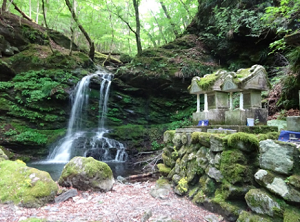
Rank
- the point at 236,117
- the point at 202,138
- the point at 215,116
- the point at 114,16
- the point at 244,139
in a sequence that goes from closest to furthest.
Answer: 1. the point at 244,139
2. the point at 202,138
3. the point at 236,117
4. the point at 215,116
5. the point at 114,16

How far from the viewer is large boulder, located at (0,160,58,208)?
3.73m

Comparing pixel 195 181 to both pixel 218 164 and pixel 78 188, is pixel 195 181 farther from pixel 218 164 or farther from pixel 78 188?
pixel 78 188

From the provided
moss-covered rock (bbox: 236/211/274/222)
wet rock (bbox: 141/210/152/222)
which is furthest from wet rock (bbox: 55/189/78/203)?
moss-covered rock (bbox: 236/211/274/222)

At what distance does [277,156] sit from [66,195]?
13.6 feet

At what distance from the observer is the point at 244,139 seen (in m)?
3.20

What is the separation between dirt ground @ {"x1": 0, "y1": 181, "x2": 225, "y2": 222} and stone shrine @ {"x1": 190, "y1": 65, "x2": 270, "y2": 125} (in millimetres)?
2329

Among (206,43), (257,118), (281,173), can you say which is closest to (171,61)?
(206,43)

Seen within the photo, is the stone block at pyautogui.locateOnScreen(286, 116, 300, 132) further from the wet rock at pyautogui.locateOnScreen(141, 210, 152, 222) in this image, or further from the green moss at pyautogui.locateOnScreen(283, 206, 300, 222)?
the wet rock at pyautogui.locateOnScreen(141, 210, 152, 222)

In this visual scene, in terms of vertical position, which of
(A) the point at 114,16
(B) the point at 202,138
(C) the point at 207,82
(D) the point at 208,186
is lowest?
(D) the point at 208,186

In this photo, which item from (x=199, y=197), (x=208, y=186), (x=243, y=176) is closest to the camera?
(x=243, y=176)

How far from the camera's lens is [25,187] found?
3.91 meters

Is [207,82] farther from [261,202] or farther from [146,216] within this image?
[146,216]

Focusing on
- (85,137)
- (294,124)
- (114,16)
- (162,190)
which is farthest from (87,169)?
(114,16)

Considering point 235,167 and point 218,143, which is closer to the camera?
point 235,167
